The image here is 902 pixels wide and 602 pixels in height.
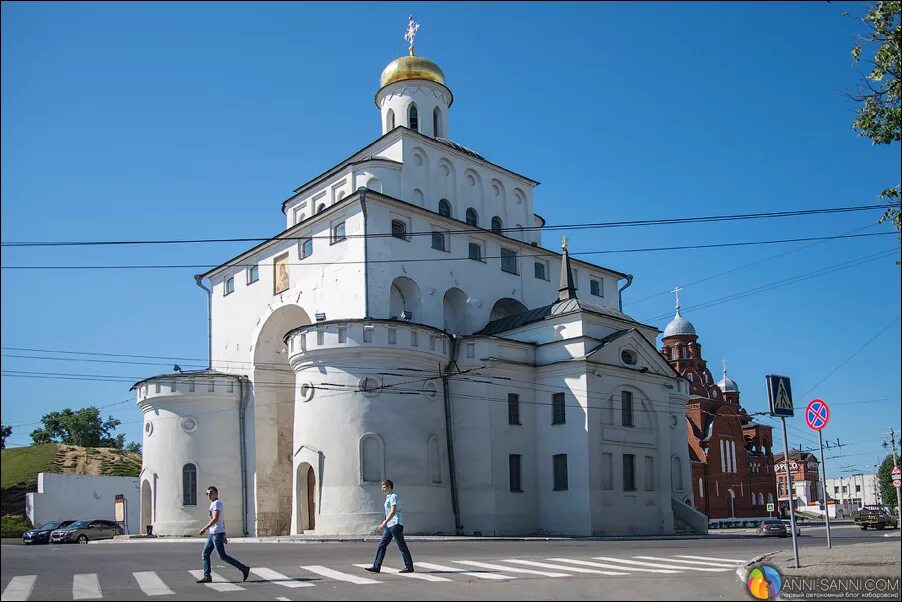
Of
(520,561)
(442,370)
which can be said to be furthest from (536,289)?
(520,561)

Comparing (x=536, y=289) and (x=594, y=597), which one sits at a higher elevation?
(x=536, y=289)

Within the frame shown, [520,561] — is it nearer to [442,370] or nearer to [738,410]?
[442,370]

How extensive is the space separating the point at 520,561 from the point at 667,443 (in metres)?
22.8

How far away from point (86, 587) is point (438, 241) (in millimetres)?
28805

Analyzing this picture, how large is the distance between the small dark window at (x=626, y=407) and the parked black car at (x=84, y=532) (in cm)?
2384

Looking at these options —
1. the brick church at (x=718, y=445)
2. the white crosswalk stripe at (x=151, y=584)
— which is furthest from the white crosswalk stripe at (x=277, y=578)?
the brick church at (x=718, y=445)

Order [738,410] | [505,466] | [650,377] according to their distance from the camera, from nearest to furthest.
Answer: [505,466] → [650,377] → [738,410]

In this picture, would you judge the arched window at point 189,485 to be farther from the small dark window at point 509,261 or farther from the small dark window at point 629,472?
the small dark window at point 629,472

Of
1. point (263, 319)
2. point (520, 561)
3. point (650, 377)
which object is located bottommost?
point (520, 561)

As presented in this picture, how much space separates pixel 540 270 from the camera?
155 ft

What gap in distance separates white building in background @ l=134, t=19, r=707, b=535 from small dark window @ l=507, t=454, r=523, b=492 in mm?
84

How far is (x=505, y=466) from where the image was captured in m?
37.9

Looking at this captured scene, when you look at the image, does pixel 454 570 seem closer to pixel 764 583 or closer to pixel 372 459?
pixel 764 583

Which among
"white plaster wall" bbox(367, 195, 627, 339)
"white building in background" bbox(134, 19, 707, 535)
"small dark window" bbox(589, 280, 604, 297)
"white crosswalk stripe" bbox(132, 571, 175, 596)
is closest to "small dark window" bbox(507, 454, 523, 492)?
"white building in background" bbox(134, 19, 707, 535)
